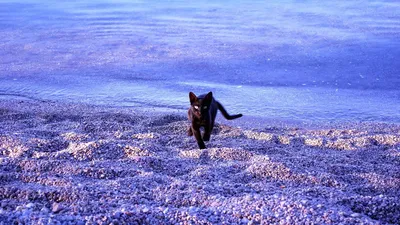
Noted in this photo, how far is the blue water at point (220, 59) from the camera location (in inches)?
311

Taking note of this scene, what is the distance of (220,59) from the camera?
1064 centimetres

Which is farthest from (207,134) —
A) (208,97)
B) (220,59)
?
(220,59)

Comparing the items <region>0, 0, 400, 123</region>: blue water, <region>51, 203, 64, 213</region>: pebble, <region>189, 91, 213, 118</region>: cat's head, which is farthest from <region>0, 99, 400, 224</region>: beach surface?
<region>0, 0, 400, 123</region>: blue water

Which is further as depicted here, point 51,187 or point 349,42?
point 349,42

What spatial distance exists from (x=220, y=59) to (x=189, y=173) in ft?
21.7

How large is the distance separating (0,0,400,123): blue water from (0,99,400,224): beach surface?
1.42 meters

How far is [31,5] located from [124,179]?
18258 millimetres

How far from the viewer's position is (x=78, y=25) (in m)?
15.2

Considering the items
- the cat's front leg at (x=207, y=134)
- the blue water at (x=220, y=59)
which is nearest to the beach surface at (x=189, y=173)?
the cat's front leg at (x=207, y=134)

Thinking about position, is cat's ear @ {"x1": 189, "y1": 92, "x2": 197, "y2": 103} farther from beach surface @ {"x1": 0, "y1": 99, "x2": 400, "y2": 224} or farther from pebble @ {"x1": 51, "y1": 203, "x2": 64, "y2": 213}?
pebble @ {"x1": 51, "y1": 203, "x2": 64, "y2": 213}

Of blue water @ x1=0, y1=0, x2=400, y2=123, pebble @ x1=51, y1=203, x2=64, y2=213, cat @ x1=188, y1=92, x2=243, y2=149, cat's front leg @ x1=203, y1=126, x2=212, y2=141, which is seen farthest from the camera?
blue water @ x1=0, y1=0, x2=400, y2=123

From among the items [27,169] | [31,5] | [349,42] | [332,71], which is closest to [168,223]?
[27,169]

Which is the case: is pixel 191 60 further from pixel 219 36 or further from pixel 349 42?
pixel 349 42

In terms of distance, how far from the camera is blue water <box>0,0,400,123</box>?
25.9 feet
